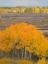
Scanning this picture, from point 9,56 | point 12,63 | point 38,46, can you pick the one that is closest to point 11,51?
point 9,56

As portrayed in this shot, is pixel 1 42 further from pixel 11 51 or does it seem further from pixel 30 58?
pixel 30 58

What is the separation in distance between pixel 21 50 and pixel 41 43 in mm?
3012

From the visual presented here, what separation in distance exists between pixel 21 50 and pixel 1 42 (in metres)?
2.94

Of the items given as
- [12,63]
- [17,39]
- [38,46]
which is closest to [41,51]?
[38,46]

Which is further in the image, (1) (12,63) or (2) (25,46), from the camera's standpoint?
(2) (25,46)

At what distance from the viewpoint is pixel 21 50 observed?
142ft

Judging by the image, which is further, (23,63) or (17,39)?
(17,39)

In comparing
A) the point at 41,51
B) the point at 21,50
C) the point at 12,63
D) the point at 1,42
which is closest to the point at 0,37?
the point at 1,42

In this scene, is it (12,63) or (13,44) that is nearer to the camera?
(12,63)

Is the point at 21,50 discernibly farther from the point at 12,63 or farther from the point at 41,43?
the point at 12,63

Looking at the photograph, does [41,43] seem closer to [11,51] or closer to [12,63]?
[11,51]

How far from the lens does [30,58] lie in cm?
4203

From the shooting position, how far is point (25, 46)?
42344mm

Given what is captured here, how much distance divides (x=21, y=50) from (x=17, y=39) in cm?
168
